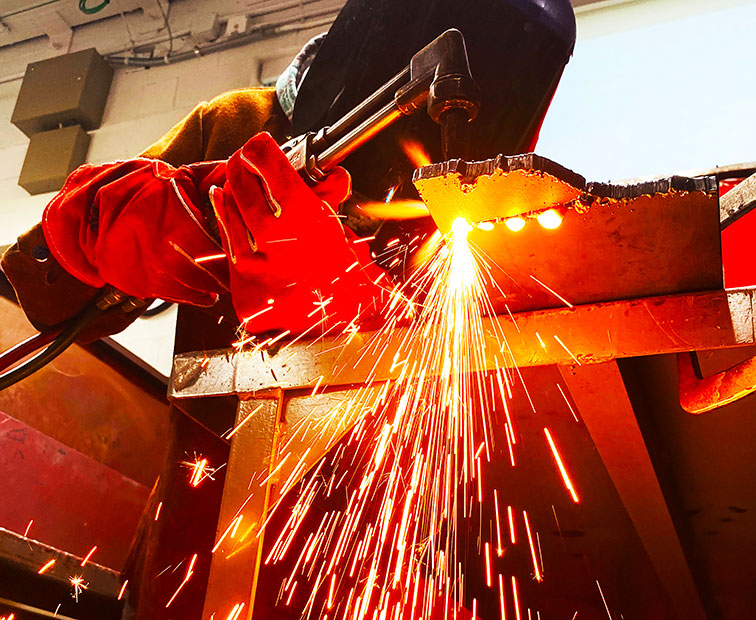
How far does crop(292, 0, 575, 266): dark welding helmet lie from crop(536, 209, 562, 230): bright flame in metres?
0.85

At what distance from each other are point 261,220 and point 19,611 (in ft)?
3.59

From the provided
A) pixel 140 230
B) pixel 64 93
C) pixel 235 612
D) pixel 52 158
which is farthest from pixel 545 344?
pixel 64 93

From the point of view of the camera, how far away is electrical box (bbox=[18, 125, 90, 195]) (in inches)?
164

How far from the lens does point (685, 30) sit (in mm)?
3344

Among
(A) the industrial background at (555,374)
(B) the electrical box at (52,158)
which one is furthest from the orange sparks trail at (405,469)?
(B) the electrical box at (52,158)

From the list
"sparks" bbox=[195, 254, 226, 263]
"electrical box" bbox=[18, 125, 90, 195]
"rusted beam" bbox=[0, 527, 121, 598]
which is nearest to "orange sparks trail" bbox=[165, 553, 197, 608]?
"rusted beam" bbox=[0, 527, 121, 598]

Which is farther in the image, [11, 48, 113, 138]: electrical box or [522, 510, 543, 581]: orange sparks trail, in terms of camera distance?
[11, 48, 113, 138]: electrical box

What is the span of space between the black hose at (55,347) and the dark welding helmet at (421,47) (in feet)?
2.77

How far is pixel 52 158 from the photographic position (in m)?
4.22

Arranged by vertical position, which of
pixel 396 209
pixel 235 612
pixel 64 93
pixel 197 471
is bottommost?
pixel 235 612

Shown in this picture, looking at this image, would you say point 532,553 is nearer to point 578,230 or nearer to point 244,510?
point 244,510

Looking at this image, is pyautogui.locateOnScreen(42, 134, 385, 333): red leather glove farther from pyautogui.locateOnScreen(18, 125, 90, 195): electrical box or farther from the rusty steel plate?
pyautogui.locateOnScreen(18, 125, 90, 195): electrical box

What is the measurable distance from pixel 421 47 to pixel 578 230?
998mm

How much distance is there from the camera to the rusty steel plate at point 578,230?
0.89 metres
